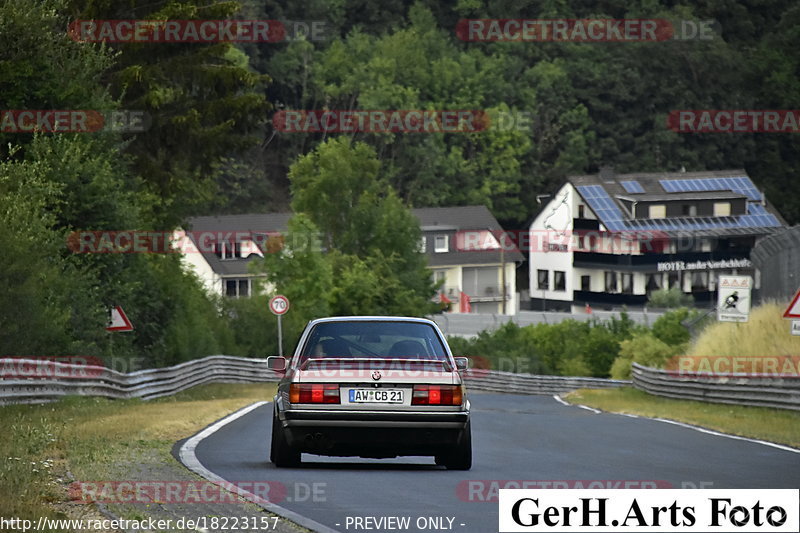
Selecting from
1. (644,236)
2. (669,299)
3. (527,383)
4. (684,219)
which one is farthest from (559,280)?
(527,383)

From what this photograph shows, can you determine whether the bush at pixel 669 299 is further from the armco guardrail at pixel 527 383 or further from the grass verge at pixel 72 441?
the grass verge at pixel 72 441

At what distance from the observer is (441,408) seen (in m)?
13.1


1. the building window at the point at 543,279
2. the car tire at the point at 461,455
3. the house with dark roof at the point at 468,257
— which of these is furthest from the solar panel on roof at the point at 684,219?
the car tire at the point at 461,455

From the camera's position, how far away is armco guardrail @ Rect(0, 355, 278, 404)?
24.0m

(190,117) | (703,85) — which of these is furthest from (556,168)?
(190,117)

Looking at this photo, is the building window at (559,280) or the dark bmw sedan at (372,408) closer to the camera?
the dark bmw sedan at (372,408)

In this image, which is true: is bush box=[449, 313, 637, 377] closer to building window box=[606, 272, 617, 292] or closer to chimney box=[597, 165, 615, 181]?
building window box=[606, 272, 617, 292]

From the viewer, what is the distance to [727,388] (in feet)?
101

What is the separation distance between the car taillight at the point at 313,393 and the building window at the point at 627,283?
97.4m

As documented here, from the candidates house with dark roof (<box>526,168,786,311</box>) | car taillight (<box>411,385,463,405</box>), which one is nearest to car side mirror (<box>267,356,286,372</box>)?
car taillight (<box>411,385,463,405</box>)

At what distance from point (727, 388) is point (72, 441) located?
1772cm

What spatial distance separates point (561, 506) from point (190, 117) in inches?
1485

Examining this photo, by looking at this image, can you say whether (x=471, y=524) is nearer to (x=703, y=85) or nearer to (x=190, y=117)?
(x=190, y=117)

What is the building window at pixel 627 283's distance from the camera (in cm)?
10910
